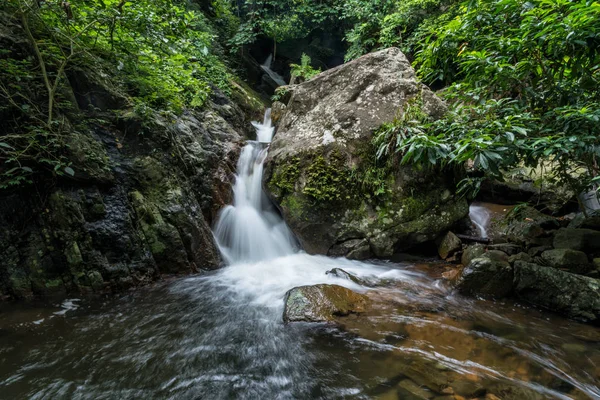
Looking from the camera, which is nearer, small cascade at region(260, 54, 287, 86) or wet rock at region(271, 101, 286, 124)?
wet rock at region(271, 101, 286, 124)

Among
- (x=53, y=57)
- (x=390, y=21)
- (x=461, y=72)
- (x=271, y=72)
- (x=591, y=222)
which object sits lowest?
(x=591, y=222)

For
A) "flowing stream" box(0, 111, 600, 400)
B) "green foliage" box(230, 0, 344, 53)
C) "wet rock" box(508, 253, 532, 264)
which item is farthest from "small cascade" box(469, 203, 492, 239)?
"green foliage" box(230, 0, 344, 53)

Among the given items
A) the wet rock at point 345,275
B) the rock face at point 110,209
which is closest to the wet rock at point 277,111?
the rock face at point 110,209

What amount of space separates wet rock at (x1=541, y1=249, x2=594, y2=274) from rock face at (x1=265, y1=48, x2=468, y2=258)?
5.84 feet

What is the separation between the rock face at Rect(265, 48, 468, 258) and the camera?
5.32 meters

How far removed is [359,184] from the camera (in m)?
5.54

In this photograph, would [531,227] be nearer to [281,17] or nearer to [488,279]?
[488,279]

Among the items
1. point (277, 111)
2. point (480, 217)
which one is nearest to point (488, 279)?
point (480, 217)

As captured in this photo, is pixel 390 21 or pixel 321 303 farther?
pixel 390 21

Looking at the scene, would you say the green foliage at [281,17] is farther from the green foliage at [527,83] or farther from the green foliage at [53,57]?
the green foliage at [527,83]

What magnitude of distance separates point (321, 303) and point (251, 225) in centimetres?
311

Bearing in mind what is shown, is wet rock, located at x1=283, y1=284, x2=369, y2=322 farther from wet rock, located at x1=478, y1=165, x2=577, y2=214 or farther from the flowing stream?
wet rock, located at x1=478, y1=165, x2=577, y2=214

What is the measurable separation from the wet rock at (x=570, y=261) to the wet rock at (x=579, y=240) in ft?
1.31

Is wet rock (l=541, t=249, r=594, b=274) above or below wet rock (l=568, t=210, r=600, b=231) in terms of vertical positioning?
below
